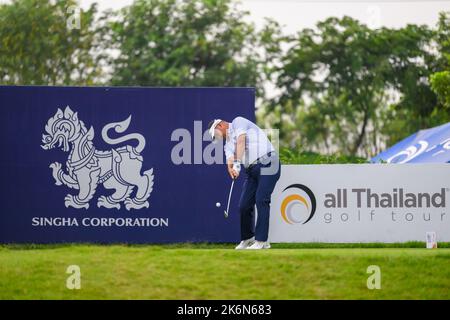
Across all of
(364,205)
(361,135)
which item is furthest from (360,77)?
(364,205)

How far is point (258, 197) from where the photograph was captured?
474 inches

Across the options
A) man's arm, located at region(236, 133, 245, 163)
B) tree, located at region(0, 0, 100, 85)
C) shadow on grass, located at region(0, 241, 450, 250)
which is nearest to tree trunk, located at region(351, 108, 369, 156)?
tree, located at region(0, 0, 100, 85)

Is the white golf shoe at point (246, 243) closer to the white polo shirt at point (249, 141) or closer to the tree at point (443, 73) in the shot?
the white polo shirt at point (249, 141)

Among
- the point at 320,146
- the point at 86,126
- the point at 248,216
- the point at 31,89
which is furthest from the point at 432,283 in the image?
the point at 320,146

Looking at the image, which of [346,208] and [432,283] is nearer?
[432,283]

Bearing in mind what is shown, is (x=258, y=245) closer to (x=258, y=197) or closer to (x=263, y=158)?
(x=258, y=197)

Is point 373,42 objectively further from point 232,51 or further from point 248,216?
point 248,216

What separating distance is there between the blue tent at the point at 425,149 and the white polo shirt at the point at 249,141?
6761 millimetres

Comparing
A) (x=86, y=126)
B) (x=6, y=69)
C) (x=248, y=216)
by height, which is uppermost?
(x=6, y=69)

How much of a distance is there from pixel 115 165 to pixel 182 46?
36235mm

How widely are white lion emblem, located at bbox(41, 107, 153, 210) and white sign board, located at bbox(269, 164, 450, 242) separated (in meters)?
2.22

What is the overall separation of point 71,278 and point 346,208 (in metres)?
5.39
